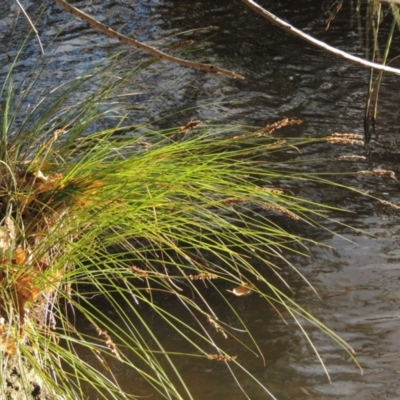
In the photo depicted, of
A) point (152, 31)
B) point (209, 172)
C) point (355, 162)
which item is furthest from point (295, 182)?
point (152, 31)

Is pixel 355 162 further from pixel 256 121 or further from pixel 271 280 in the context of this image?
pixel 271 280

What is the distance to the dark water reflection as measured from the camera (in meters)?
3.07

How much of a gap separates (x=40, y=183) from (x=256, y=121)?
2.90 meters

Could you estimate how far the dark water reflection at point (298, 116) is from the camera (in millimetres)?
3074

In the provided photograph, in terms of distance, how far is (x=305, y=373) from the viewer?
3072mm

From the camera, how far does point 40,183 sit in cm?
237

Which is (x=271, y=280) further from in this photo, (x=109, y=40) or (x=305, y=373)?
(x=109, y=40)

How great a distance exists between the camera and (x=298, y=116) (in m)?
5.22

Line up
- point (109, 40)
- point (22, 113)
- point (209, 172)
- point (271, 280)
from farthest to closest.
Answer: point (109, 40) → point (22, 113) → point (271, 280) → point (209, 172)

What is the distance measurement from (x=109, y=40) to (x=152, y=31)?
48cm

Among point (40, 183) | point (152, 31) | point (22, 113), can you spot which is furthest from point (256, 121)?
→ point (40, 183)

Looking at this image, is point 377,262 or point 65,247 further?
point 377,262

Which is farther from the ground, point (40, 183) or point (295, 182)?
point (40, 183)

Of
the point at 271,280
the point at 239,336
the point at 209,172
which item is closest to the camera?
the point at 209,172
